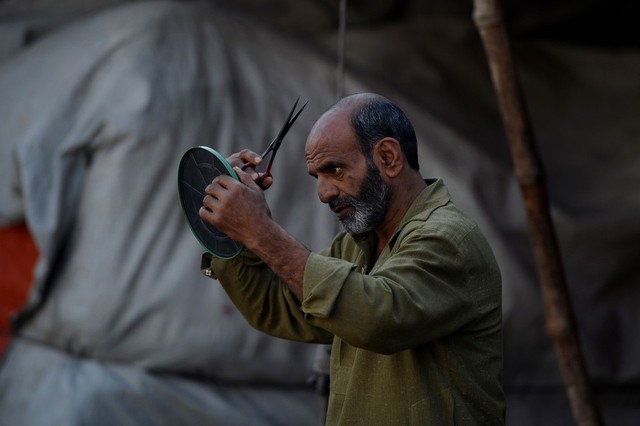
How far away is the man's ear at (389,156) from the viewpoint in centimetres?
240

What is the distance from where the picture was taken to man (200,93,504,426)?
217 centimetres

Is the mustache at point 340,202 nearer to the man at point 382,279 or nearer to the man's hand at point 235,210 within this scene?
the man at point 382,279

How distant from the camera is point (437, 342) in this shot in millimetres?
2309

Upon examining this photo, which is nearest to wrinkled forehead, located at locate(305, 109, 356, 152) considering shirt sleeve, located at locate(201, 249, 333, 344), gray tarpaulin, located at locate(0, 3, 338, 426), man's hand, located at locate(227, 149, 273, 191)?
man's hand, located at locate(227, 149, 273, 191)

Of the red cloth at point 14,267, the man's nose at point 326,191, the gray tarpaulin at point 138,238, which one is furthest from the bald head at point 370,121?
the red cloth at point 14,267

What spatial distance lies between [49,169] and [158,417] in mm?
1063

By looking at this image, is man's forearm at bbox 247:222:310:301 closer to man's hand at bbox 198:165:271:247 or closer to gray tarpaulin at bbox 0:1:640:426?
man's hand at bbox 198:165:271:247

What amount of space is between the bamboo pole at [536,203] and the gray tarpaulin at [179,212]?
72 cm

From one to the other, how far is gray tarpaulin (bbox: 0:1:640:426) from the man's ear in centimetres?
208

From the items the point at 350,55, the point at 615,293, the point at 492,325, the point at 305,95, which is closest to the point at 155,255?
the point at 305,95

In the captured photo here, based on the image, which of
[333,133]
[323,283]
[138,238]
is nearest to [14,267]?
[138,238]

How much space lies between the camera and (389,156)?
7.92 feet

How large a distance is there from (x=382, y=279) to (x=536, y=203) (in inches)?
61.0

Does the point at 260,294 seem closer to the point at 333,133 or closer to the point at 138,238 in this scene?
the point at 333,133
